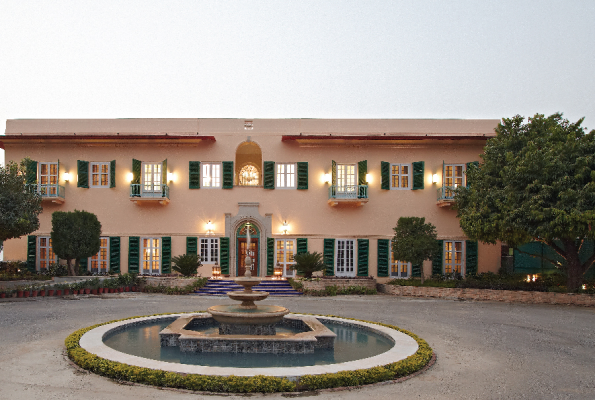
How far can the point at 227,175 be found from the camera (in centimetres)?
2366

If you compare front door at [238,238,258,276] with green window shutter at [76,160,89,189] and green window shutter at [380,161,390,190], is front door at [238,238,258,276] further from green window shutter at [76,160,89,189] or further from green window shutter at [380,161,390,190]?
green window shutter at [76,160,89,189]

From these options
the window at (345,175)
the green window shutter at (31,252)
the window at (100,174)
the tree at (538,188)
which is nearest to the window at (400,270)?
the window at (345,175)

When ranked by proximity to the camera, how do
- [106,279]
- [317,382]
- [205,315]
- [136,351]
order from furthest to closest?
[106,279] → [205,315] → [136,351] → [317,382]

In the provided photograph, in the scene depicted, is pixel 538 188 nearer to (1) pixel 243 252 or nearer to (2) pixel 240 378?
(1) pixel 243 252

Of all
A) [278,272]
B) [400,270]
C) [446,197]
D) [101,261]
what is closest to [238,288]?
[278,272]

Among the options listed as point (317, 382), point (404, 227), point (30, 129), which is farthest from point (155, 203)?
point (317, 382)

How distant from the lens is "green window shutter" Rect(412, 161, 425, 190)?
23.6 m

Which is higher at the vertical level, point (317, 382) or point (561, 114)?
point (561, 114)

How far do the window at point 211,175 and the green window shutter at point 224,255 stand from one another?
286 centimetres

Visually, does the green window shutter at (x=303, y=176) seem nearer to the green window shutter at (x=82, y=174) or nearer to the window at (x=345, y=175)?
the window at (x=345, y=175)

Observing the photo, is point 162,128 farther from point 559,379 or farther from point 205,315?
point 559,379

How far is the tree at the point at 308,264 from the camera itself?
2177cm

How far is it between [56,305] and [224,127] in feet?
38.8

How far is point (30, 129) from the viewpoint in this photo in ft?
79.3
